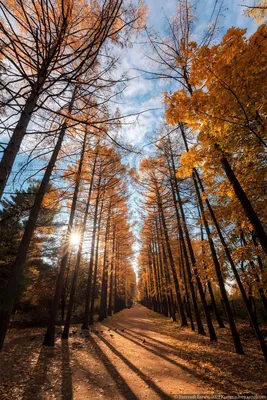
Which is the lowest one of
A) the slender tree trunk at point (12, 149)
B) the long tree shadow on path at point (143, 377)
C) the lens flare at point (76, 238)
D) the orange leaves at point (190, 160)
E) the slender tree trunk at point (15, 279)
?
the long tree shadow on path at point (143, 377)

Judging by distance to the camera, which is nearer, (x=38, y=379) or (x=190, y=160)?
(x=38, y=379)

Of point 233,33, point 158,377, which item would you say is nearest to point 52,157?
point 233,33

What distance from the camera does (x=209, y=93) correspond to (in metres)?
3.87

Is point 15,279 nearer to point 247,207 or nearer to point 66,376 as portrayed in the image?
point 66,376

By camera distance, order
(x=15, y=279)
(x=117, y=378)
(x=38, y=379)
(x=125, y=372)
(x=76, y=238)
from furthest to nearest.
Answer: (x=76, y=238)
(x=125, y=372)
(x=117, y=378)
(x=38, y=379)
(x=15, y=279)

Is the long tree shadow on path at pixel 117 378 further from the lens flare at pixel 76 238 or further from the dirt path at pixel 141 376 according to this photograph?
the lens flare at pixel 76 238

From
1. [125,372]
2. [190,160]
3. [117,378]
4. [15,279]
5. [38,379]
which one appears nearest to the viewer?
[15,279]

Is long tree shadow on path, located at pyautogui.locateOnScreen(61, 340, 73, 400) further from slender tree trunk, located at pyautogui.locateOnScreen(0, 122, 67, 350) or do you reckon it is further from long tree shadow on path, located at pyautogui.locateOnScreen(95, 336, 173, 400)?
slender tree trunk, located at pyautogui.locateOnScreen(0, 122, 67, 350)

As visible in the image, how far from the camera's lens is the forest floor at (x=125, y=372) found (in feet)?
12.2

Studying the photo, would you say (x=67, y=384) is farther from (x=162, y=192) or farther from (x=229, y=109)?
(x=162, y=192)

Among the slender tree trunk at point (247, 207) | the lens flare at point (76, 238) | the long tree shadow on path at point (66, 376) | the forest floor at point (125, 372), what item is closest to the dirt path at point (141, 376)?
the forest floor at point (125, 372)

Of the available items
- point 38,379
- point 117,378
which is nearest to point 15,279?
point 38,379

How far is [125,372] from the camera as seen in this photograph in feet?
15.6

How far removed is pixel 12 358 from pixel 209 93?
27.9ft
